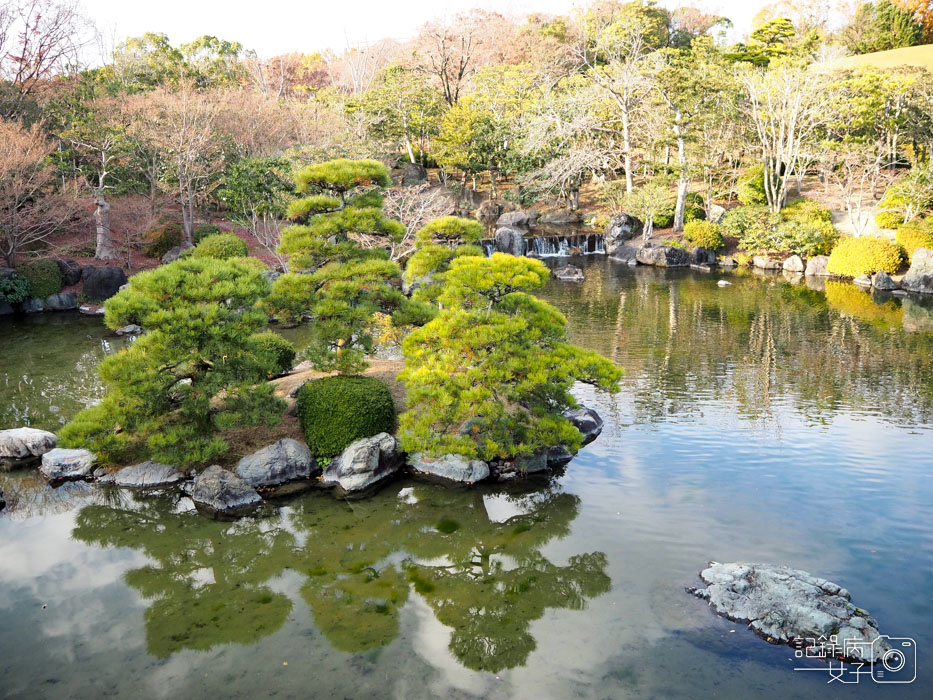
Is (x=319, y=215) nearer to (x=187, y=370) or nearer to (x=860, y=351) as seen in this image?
(x=187, y=370)

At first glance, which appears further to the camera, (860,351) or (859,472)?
(860,351)

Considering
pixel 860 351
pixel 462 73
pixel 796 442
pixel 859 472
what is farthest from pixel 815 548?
pixel 462 73

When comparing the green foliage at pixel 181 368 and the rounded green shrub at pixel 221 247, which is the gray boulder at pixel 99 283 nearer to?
the rounded green shrub at pixel 221 247

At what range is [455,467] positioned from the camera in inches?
433

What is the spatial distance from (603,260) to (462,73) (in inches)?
829

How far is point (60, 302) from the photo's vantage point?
24.7m

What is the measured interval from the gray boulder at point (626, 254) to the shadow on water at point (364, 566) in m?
24.8

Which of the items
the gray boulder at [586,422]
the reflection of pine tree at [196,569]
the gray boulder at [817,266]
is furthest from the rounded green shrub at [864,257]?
the reflection of pine tree at [196,569]

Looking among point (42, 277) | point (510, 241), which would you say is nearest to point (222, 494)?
point (42, 277)

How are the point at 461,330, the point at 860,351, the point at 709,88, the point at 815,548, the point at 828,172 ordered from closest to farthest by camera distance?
the point at 815,548 → the point at 461,330 → the point at 860,351 → the point at 828,172 → the point at 709,88

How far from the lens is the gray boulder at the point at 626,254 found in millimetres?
33531

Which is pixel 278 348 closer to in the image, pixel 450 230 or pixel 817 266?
pixel 450 230

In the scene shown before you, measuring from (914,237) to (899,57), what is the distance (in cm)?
2494

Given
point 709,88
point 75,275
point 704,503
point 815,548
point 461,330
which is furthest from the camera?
point 709,88
